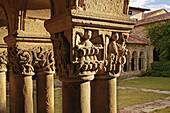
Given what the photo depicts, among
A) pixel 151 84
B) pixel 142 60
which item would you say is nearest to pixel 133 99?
pixel 151 84

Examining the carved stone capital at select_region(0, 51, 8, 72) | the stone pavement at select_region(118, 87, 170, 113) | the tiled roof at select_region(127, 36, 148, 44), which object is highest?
the tiled roof at select_region(127, 36, 148, 44)

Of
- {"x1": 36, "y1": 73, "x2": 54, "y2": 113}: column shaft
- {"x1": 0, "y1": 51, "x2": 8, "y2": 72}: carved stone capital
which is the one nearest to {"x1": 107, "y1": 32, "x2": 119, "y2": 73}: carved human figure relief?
{"x1": 36, "y1": 73, "x2": 54, "y2": 113}: column shaft

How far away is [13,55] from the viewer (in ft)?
12.7

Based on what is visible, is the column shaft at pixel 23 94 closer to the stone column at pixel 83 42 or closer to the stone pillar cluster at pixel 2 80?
the stone pillar cluster at pixel 2 80

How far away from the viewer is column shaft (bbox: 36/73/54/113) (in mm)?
3914

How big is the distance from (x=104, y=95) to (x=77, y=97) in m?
0.39

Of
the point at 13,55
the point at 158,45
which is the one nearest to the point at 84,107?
the point at 13,55

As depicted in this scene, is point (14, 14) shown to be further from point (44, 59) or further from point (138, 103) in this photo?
point (138, 103)

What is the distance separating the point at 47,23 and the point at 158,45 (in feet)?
66.5

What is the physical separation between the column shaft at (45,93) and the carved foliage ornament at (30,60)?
0.19 m

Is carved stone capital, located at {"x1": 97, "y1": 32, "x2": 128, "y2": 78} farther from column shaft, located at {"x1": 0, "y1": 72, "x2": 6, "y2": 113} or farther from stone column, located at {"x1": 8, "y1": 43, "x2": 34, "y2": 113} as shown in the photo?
column shaft, located at {"x1": 0, "y1": 72, "x2": 6, "y2": 113}

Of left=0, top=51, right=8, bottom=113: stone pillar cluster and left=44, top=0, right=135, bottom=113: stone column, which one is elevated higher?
left=44, top=0, right=135, bottom=113: stone column

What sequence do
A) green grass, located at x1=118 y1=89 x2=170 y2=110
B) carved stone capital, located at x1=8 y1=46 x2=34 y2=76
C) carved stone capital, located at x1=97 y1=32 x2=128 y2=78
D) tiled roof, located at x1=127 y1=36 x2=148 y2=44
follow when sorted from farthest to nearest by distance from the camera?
1. tiled roof, located at x1=127 y1=36 x2=148 y2=44
2. green grass, located at x1=118 y1=89 x2=170 y2=110
3. carved stone capital, located at x1=8 y1=46 x2=34 y2=76
4. carved stone capital, located at x1=97 y1=32 x2=128 y2=78

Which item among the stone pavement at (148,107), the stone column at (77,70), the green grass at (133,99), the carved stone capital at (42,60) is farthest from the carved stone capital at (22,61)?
the green grass at (133,99)
